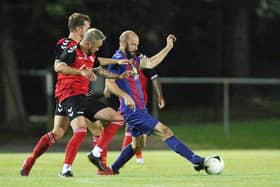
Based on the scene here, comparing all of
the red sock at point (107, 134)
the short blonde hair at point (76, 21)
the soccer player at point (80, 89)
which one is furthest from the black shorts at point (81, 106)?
the short blonde hair at point (76, 21)

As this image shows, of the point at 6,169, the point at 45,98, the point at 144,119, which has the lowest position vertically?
the point at 45,98

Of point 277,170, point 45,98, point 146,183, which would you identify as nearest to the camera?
point 146,183

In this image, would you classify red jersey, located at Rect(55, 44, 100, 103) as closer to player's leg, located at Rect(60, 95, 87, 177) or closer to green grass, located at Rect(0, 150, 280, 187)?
player's leg, located at Rect(60, 95, 87, 177)

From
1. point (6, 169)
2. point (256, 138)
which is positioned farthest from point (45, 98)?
point (6, 169)

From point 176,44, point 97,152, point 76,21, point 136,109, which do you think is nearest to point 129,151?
point 97,152

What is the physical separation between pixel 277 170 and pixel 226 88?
48.1 feet

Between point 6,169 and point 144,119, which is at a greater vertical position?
point 144,119

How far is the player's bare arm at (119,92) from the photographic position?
14594 millimetres

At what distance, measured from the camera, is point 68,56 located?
14242 mm

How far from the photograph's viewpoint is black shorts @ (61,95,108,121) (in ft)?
47.1

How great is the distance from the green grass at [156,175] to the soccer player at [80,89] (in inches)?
18.5

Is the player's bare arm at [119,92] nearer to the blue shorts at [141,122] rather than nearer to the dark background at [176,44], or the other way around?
the blue shorts at [141,122]

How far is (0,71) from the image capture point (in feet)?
119

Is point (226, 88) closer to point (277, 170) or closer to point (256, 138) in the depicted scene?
point (256, 138)
